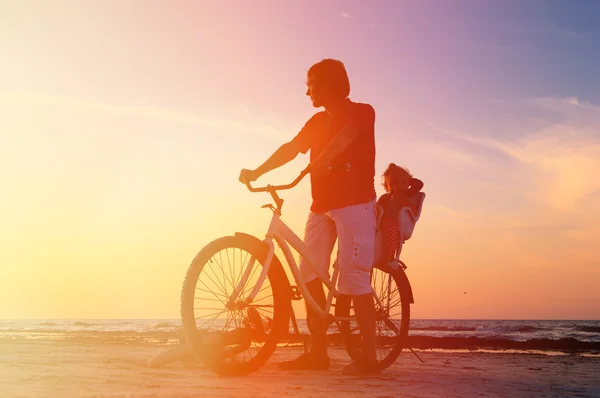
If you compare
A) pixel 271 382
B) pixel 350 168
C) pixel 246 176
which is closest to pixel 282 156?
pixel 246 176

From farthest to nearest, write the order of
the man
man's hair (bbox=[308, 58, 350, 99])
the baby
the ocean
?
the ocean, the baby, man's hair (bbox=[308, 58, 350, 99]), the man

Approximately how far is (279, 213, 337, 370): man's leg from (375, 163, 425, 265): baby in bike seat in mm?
849

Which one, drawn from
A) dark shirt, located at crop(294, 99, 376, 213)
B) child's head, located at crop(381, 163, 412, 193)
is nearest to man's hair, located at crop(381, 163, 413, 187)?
child's head, located at crop(381, 163, 412, 193)

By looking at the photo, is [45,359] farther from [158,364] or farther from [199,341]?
[199,341]

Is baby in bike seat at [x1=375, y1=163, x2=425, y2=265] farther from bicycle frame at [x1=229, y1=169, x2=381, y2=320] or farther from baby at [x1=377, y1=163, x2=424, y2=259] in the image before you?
bicycle frame at [x1=229, y1=169, x2=381, y2=320]

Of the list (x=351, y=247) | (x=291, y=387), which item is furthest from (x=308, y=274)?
(x=291, y=387)

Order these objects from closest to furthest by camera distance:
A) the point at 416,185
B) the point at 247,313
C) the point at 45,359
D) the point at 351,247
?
the point at 247,313 → the point at 351,247 → the point at 416,185 → the point at 45,359

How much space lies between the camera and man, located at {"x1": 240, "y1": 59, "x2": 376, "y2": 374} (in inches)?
186

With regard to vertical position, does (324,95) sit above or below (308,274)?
above

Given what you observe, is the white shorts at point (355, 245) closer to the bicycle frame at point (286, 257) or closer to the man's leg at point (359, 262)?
the man's leg at point (359, 262)

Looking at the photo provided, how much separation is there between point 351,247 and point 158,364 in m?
2.40

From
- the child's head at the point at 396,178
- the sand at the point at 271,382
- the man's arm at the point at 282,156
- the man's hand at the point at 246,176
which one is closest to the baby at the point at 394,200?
the child's head at the point at 396,178

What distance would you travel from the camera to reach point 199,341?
404 cm

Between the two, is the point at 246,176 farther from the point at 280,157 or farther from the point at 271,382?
the point at 271,382
